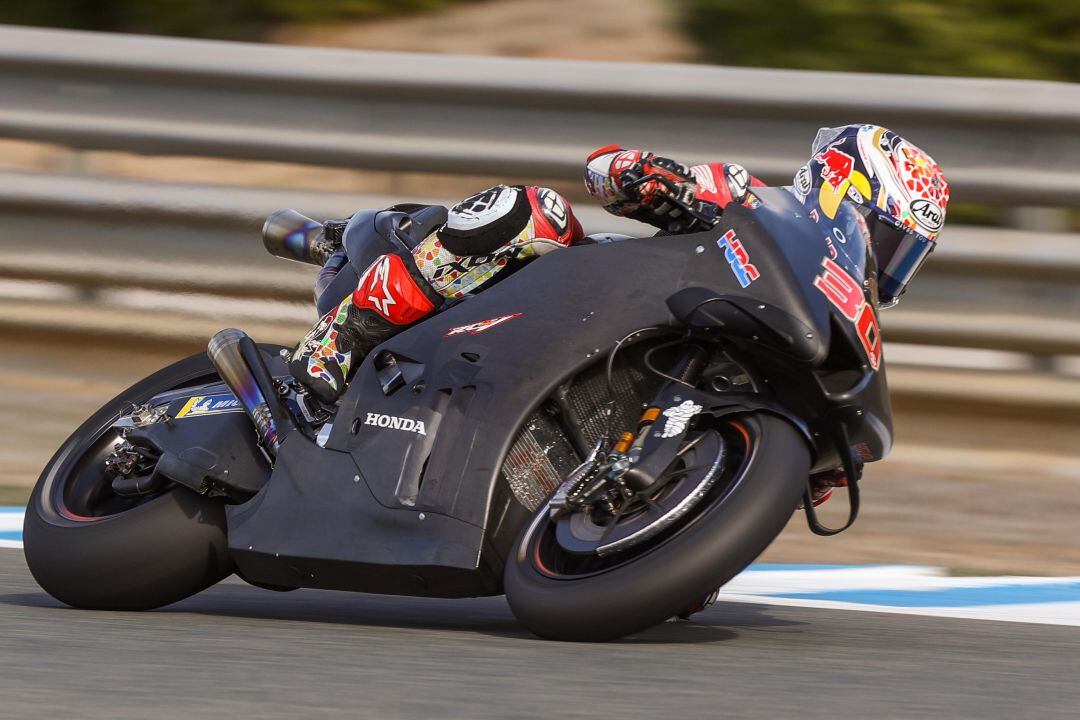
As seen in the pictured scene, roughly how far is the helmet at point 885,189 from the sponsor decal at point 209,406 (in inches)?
58.9

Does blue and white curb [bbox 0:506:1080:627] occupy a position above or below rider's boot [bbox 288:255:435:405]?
below

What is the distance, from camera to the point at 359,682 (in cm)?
307

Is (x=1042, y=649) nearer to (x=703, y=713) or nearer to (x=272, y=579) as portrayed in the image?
(x=703, y=713)

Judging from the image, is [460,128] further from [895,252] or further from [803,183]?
[895,252]

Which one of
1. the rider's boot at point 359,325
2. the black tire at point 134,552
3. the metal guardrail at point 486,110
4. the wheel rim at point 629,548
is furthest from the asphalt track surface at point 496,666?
the metal guardrail at point 486,110

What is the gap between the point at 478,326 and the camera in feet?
12.5

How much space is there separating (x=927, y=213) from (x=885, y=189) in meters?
0.11

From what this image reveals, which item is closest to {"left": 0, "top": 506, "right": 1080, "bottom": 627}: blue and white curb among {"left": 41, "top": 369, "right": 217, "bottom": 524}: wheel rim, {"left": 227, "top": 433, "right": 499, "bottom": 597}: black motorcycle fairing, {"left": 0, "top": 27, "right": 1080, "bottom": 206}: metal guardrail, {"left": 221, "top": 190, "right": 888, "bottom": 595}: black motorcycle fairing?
{"left": 41, "top": 369, "right": 217, "bottom": 524}: wheel rim

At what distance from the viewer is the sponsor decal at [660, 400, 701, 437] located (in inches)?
137

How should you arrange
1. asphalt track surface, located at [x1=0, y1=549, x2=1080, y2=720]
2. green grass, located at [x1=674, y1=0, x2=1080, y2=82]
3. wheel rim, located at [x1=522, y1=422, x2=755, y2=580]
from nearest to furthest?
asphalt track surface, located at [x1=0, y1=549, x2=1080, y2=720] → wheel rim, located at [x1=522, y1=422, x2=755, y2=580] → green grass, located at [x1=674, y1=0, x2=1080, y2=82]

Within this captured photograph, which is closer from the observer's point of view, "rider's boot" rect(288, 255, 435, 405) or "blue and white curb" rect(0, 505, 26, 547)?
"rider's boot" rect(288, 255, 435, 405)

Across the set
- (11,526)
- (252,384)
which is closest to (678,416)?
(252,384)

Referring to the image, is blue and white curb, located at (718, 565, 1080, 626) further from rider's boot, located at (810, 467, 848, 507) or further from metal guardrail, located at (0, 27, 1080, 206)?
metal guardrail, located at (0, 27, 1080, 206)

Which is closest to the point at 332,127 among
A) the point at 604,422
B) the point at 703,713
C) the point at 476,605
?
the point at 476,605
